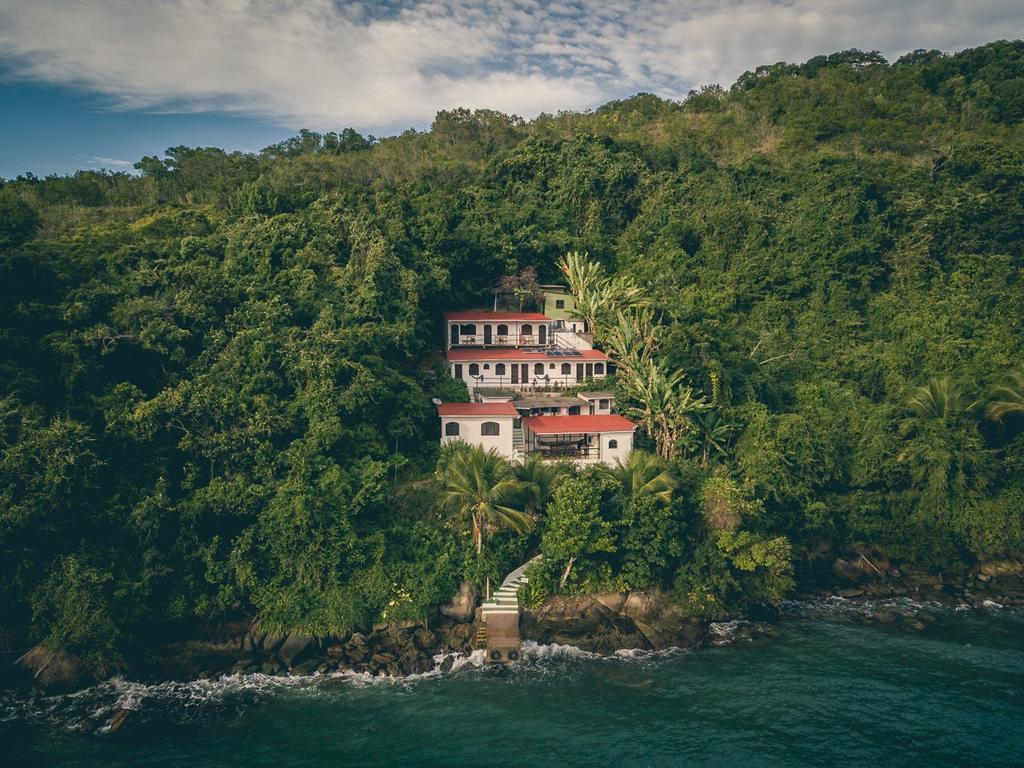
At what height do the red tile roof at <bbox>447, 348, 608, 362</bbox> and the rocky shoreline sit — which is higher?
the red tile roof at <bbox>447, 348, 608, 362</bbox>

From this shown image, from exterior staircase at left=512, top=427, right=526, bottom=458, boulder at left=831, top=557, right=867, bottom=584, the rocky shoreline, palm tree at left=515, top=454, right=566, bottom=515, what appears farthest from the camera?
exterior staircase at left=512, top=427, right=526, bottom=458

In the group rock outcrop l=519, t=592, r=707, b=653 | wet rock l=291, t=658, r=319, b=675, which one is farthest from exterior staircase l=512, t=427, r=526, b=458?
wet rock l=291, t=658, r=319, b=675

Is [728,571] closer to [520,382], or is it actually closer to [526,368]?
[520,382]

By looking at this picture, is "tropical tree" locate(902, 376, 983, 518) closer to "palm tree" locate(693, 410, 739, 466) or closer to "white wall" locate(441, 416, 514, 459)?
"palm tree" locate(693, 410, 739, 466)

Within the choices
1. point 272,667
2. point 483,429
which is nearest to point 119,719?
point 272,667

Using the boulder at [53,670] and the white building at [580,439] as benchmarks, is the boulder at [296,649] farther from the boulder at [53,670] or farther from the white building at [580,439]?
the white building at [580,439]

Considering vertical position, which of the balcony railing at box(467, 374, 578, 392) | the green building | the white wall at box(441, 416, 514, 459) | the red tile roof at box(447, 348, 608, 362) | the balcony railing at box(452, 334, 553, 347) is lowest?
the white wall at box(441, 416, 514, 459)

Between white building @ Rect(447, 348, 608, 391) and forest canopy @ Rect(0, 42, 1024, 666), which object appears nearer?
forest canopy @ Rect(0, 42, 1024, 666)

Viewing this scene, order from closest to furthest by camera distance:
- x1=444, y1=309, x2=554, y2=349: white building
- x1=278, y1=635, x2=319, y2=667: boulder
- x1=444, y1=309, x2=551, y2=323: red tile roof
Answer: x1=278, y1=635, x2=319, y2=667: boulder
x1=444, y1=309, x2=551, y2=323: red tile roof
x1=444, y1=309, x2=554, y2=349: white building
